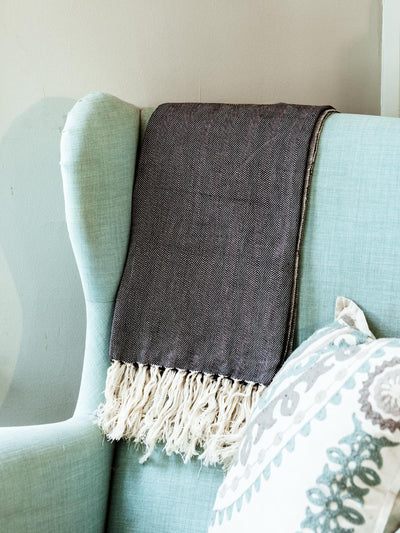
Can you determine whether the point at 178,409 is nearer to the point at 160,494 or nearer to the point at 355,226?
the point at 160,494

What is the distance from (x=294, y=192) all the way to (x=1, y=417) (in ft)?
2.44

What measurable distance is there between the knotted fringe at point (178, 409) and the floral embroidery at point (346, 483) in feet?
0.84

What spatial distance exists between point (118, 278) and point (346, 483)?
0.52 m

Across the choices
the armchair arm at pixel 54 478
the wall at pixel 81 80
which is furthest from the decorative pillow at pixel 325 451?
the wall at pixel 81 80

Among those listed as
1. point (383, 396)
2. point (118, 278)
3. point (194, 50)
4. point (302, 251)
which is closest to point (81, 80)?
point (194, 50)

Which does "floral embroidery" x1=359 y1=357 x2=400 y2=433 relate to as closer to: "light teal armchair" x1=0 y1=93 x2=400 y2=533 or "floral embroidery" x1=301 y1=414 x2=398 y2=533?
"floral embroidery" x1=301 y1=414 x2=398 y2=533

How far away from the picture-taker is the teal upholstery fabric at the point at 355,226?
1.01 m

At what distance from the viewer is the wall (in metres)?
1.25

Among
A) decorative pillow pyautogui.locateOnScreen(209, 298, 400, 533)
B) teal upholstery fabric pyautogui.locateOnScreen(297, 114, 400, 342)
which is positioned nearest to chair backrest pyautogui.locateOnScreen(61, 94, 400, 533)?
teal upholstery fabric pyautogui.locateOnScreen(297, 114, 400, 342)

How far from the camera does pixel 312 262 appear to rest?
3.45 ft

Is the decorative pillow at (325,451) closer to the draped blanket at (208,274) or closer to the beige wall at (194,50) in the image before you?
the draped blanket at (208,274)

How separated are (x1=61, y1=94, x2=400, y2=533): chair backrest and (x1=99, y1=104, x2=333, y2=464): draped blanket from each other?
1.0 inches

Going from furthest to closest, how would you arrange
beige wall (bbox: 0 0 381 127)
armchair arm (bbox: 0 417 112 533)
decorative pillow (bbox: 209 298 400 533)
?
beige wall (bbox: 0 0 381 127)
armchair arm (bbox: 0 417 112 533)
decorative pillow (bbox: 209 298 400 533)

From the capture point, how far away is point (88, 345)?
1.15m
